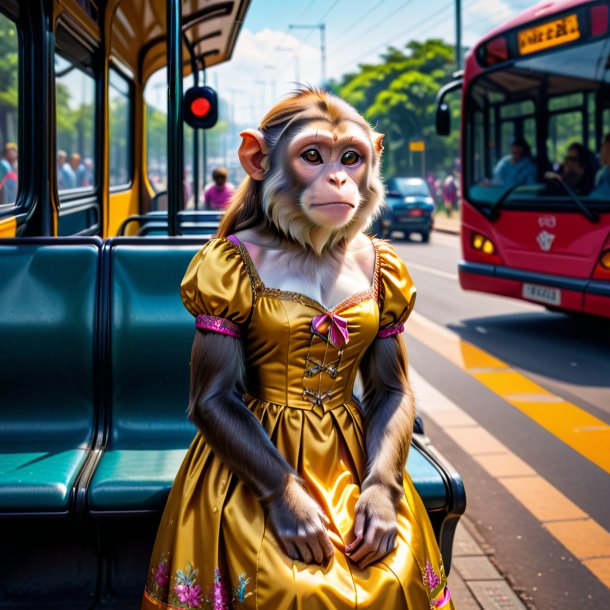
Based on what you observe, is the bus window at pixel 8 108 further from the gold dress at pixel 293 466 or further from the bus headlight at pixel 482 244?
the bus headlight at pixel 482 244

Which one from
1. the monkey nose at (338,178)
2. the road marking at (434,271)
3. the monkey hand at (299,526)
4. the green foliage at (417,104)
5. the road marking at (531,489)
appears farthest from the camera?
the green foliage at (417,104)

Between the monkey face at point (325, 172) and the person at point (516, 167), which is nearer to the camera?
the monkey face at point (325, 172)

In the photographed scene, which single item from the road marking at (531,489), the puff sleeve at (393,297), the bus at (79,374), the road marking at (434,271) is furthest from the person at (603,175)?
the puff sleeve at (393,297)

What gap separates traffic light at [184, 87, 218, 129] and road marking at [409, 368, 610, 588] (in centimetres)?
180

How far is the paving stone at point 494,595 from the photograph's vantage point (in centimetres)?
328

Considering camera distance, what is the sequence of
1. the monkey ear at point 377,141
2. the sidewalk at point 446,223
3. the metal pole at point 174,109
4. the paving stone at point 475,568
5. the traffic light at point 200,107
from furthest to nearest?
1. the sidewalk at point 446,223
2. the traffic light at point 200,107
3. the metal pole at point 174,109
4. the paving stone at point 475,568
5. the monkey ear at point 377,141

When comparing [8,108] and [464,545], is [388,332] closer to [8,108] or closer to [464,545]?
[464,545]

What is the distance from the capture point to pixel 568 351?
27.1 ft

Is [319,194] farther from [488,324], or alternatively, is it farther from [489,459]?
[488,324]

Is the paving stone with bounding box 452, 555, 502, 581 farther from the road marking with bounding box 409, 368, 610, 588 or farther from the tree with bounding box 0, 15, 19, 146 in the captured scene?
the tree with bounding box 0, 15, 19, 146

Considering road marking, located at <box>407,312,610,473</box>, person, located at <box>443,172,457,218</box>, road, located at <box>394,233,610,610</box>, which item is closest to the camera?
road, located at <box>394,233,610,610</box>

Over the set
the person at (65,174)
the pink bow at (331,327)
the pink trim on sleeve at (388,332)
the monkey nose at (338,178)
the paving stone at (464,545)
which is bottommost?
the paving stone at (464,545)

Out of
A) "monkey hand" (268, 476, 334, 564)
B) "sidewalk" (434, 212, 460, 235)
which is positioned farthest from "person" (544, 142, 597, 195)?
"sidewalk" (434, 212, 460, 235)

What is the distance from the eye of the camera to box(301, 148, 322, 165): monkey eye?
2.22 m
